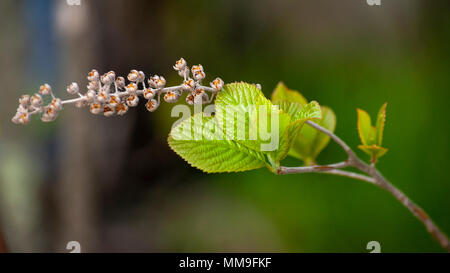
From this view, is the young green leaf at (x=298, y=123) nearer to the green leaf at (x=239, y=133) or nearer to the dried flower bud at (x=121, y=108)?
the green leaf at (x=239, y=133)

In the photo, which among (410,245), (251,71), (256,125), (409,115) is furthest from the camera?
(251,71)

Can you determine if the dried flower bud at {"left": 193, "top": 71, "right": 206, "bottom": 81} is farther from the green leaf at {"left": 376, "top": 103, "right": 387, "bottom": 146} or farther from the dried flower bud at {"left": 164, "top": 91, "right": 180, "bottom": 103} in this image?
the green leaf at {"left": 376, "top": 103, "right": 387, "bottom": 146}

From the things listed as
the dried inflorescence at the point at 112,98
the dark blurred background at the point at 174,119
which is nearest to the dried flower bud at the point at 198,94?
the dried inflorescence at the point at 112,98

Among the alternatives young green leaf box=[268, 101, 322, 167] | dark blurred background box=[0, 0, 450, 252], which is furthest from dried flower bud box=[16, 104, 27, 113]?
dark blurred background box=[0, 0, 450, 252]

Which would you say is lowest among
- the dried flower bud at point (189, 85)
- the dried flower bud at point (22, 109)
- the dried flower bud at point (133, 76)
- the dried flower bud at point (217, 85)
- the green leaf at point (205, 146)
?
the green leaf at point (205, 146)

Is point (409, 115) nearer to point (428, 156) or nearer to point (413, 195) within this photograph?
point (428, 156)

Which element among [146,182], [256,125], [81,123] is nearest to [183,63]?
[256,125]
